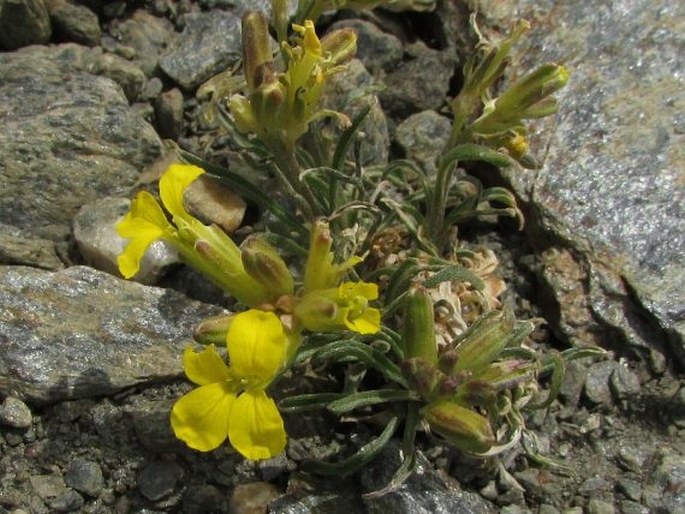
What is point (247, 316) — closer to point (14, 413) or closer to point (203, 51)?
point (14, 413)

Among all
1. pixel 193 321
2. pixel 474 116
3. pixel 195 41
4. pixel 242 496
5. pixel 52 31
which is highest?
pixel 474 116

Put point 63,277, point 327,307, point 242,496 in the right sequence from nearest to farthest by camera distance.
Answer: point 327,307 < point 242,496 < point 63,277

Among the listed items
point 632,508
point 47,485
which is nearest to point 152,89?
point 47,485

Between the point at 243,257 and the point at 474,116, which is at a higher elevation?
the point at 474,116

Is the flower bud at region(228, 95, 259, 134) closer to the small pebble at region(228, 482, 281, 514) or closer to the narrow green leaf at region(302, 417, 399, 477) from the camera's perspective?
the narrow green leaf at region(302, 417, 399, 477)

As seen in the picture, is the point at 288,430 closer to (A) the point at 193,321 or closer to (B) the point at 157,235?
(A) the point at 193,321

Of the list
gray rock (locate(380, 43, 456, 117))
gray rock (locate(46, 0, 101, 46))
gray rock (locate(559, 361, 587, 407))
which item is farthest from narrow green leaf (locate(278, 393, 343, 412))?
gray rock (locate(46, 0, 101, 46))

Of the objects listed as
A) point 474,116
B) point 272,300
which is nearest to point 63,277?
point 272,300
